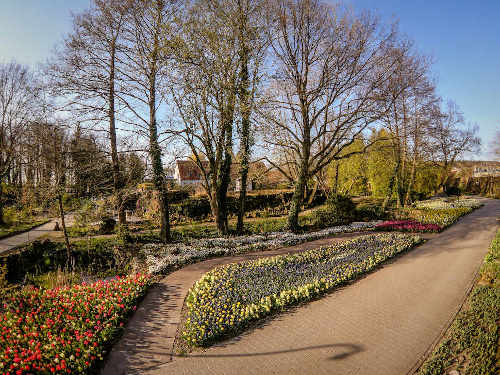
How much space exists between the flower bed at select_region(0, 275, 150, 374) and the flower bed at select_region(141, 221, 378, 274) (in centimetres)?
175

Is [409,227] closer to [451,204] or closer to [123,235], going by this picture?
[451,204]

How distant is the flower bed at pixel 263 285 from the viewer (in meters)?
4.83

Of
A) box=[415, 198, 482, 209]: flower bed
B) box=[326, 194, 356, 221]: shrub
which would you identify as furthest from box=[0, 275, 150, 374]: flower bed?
box=[415, 198, 482, 209]: flower bed

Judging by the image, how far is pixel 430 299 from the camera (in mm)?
5750

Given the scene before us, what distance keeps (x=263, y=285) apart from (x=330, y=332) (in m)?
1.94

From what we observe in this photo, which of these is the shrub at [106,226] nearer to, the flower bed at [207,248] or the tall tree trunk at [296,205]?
the flower bed at [207,248]

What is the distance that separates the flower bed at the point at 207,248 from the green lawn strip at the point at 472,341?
19.3ft

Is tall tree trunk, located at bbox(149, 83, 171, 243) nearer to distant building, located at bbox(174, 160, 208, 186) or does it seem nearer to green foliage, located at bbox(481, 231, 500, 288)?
distant building, located at bbox(174, 160, 208, 186)

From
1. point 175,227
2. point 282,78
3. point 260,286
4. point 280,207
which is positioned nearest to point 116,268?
point 260,286

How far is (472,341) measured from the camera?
4.26m

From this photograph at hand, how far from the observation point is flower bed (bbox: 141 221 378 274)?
8.34 meters

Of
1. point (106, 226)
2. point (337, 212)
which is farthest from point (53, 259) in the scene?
point (337, 212)

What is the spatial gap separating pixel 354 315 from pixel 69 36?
12.1 meters

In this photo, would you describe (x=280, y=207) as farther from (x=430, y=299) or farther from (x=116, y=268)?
(x=430, y=299)
